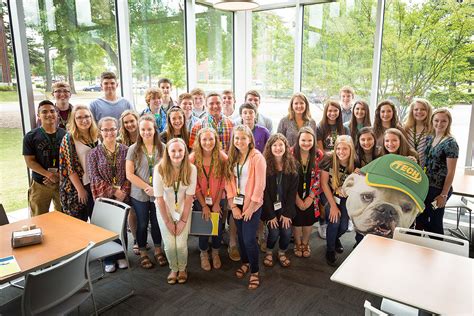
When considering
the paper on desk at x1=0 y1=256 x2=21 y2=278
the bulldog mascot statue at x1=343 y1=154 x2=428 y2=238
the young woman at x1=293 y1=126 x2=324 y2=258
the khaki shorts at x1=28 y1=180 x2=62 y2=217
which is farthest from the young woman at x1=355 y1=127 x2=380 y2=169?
the khaki shorts at x1=28 y1=180 x2=62 y2=217

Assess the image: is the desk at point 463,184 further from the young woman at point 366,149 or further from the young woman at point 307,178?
the young woman at point 307,178

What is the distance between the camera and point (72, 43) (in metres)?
4.39

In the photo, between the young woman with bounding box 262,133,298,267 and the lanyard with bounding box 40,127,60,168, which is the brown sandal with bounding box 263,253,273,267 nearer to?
the young woman with bounding box 262,133,298,267

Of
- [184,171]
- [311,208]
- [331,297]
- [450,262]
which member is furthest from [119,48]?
[450,262]

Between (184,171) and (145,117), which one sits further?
(145,117)

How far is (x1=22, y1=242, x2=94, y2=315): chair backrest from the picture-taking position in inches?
75.7

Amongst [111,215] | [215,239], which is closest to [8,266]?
[111,215]

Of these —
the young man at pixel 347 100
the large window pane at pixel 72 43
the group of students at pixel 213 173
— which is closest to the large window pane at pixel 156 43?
the large window pane at pixel 72 43

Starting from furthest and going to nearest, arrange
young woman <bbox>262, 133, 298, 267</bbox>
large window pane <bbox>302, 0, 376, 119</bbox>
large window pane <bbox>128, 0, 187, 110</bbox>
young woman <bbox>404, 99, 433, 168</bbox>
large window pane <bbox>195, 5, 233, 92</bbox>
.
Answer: large window pane <bbox>195, 5, 233, 92</bbox> → large window pane <bbox>302, 0, 376, 119</bbox> → large window pane <bbox>128, 0, 187, 110</bbox> → young woman <bbox>404, 99, 433, 168</bbox> → young woman <bbox>262, 133, 298, 267</bbox>

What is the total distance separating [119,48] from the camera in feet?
16.4

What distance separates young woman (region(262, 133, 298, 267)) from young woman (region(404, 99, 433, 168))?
136cm

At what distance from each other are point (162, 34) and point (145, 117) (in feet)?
9.15

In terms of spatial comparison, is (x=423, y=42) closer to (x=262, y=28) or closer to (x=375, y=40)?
(x=375, y=40)

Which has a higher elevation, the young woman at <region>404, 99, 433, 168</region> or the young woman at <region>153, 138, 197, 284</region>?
the young woman at <region>404, 99, 433, 168</region>
